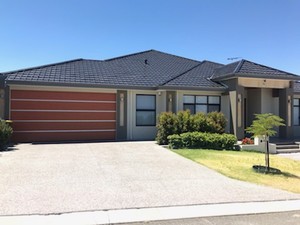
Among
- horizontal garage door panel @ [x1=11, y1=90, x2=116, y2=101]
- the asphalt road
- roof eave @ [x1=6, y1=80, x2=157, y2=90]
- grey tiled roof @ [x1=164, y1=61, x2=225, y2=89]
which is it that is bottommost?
the asphalt road

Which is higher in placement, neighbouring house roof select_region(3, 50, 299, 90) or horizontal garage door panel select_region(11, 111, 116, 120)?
neighbouring house roof select_region(3, 50, 299, 90)

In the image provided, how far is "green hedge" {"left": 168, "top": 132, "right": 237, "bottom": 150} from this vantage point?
15.3 metres

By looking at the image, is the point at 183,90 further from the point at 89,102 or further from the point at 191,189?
the point at 191,189

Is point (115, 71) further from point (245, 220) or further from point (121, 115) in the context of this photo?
point (245, 220)

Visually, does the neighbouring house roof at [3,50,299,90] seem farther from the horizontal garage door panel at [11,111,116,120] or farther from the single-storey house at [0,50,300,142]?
the horizontal garage door panel at [11,111,116,120]

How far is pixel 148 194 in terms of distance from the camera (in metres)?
7.38

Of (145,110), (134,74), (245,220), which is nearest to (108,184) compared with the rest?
(245,220)

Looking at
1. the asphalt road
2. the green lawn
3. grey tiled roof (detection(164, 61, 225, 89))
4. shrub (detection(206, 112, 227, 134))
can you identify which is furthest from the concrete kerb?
grey tiled roof (detection(164, 61, 225, 89))

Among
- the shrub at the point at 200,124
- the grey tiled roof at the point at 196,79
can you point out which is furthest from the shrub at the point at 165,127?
the grey tiled roof at the point at 196,79

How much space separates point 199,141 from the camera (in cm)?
1535

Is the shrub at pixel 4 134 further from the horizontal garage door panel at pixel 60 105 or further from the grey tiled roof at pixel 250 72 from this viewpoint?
the grey tiled roof at pixel 250 72

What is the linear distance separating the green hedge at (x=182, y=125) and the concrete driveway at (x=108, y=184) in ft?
12.7

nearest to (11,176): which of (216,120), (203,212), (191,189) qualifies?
(191,189)

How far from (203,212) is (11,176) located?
5.73 m
